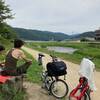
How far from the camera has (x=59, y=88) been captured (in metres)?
11.4

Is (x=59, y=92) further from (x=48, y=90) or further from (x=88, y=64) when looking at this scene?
(x=88, y=64)

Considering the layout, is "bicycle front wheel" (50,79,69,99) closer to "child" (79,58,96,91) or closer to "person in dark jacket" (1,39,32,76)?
"child" (79,58,96,91)

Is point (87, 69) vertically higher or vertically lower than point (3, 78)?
higher

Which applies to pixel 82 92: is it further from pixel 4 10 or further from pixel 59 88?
pixel 4 10

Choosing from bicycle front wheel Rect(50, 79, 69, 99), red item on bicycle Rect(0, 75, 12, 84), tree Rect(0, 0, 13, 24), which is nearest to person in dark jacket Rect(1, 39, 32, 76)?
red item on bicycle Rect(0, 75, 12, 84)

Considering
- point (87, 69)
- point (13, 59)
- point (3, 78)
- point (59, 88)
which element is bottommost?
point (59, 88)

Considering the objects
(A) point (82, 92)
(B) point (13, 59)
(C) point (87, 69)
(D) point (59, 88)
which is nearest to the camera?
(A) point (82, 92)

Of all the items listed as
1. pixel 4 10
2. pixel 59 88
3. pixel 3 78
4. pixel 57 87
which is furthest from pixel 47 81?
pixel 4 10

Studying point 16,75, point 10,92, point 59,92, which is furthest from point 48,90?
point 10,92

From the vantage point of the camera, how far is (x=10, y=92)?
9.99 m

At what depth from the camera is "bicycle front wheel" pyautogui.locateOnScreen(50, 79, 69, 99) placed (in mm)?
11500

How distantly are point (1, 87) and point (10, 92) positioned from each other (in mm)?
455

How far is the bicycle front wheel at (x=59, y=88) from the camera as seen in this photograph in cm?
1150

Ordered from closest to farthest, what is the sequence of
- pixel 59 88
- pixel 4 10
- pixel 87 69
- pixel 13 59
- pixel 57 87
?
pixel 87 69, pixel 13 59, pixel 59 88, pixel 57 87, pixel 4 10
